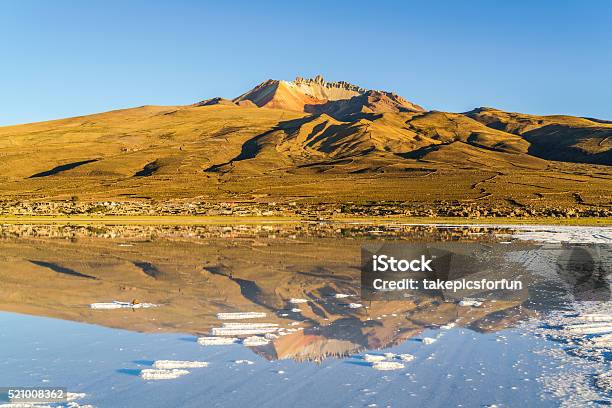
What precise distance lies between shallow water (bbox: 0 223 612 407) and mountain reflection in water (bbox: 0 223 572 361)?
0.06 metres

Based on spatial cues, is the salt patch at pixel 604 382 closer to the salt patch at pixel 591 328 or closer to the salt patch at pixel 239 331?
the salt patch at pixel 591 328

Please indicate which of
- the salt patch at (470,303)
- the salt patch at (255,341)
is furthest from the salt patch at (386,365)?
the salt patch at (470,303)

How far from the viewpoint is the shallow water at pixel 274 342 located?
840cm

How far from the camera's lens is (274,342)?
36.8 ft

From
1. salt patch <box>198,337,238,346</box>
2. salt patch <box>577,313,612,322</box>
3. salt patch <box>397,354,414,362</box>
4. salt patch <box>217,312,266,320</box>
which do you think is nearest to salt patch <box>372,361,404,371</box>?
salt patch <box>397,354,414,362</box>

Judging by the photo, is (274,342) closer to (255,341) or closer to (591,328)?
(255,341)

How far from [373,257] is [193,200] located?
8894 cm

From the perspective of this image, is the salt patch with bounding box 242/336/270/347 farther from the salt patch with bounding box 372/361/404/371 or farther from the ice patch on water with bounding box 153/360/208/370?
the salt patch with bounding box 372/361/404/371

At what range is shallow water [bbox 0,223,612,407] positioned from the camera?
840 centimetres

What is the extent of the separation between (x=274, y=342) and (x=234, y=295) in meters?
5.17

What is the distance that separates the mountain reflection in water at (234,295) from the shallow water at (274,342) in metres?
0.06

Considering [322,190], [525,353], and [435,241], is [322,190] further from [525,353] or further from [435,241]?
[525,353]

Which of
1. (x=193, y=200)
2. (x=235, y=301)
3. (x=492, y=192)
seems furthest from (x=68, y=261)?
(x=492, y=192)

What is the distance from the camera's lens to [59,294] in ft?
52.5
